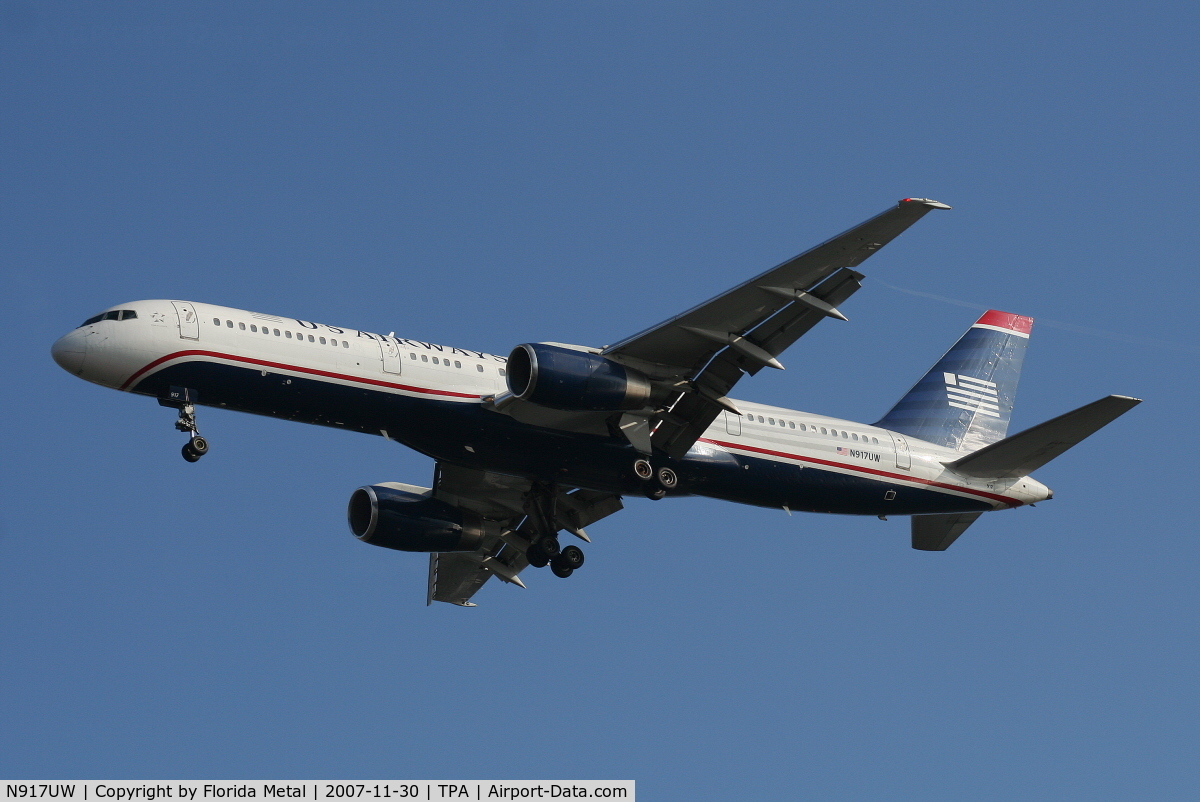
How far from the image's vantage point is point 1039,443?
3778cm

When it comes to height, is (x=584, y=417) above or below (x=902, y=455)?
below

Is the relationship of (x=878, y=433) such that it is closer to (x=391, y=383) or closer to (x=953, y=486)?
(x=953, y=486)

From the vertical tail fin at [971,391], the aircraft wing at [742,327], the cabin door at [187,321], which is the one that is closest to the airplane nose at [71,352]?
the cabin door at [187,321]

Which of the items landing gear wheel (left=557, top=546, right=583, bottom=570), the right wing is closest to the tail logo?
the right wing

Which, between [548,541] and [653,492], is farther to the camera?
[548,541]

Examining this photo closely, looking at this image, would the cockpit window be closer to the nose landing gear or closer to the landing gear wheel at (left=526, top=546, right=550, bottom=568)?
the nose landing gear

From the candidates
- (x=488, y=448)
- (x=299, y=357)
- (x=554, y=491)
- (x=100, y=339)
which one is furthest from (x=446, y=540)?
(x=100, y=339)

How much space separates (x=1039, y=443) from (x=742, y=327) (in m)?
9.32

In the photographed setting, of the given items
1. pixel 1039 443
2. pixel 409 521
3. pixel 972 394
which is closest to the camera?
pixel 1039 443

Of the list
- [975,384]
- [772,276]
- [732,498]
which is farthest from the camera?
[975,384]

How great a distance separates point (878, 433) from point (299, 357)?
15.7 metres

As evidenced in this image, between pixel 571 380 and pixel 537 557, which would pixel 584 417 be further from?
pixel 537 557

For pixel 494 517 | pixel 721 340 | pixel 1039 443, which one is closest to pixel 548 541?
pixel 494 517

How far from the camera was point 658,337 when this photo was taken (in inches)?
1330
